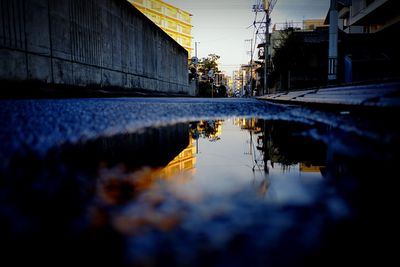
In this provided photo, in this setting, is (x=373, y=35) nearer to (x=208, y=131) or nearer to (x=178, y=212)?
(x=208, y=131)

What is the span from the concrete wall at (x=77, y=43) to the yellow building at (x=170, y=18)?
1852 inches

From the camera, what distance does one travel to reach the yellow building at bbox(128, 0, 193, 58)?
56781 mm

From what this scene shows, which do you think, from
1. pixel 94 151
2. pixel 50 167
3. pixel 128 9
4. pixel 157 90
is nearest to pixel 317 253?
pixel 50 167

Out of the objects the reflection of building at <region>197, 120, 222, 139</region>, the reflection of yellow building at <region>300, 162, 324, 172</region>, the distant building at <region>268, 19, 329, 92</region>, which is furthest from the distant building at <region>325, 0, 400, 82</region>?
the reflection of yellow building at <region>300, 162, 324, 172</region>

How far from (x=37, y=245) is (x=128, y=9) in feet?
44.2

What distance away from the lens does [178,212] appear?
1.68ft

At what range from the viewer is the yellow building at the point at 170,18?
5678 centimetres

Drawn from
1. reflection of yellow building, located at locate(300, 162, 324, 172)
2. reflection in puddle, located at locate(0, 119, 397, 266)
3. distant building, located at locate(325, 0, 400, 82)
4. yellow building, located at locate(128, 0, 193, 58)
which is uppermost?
yellow building, located at locate(128, 0, 193, 58)

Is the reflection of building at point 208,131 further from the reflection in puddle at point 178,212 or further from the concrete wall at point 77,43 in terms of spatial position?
the concrete wall at point 77,43

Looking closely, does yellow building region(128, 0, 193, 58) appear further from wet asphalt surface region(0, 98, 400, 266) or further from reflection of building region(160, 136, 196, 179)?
wet asphalt surface region(0, 98, 400, 266)

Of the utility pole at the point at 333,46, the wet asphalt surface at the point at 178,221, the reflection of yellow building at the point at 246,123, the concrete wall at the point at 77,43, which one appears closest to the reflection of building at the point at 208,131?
the reflection of yellow building at the point at 246,123

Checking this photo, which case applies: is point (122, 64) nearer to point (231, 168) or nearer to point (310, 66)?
point (231, 168)

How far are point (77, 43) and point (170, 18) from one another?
58.0m

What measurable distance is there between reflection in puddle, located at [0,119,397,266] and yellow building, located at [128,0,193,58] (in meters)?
60.7
